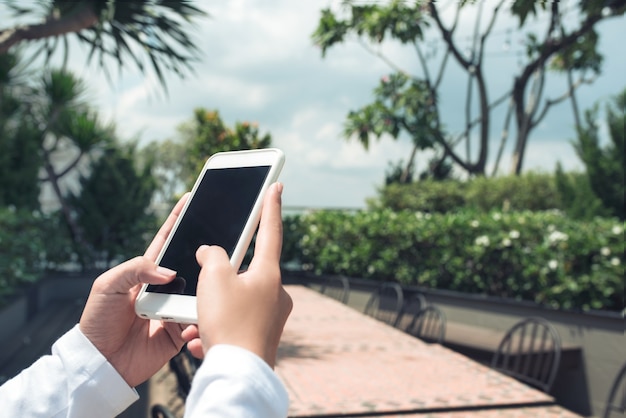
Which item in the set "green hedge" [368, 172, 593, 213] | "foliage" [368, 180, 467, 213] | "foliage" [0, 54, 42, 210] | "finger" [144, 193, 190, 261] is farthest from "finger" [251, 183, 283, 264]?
"foliage" [368, 180, 467, 213]

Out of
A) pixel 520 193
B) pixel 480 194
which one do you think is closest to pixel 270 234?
pixel 520 193

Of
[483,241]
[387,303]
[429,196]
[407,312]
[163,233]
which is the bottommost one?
[387,303]

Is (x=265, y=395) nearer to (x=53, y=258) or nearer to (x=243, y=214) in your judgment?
(x=243, y=214)

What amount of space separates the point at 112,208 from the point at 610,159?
7597mm

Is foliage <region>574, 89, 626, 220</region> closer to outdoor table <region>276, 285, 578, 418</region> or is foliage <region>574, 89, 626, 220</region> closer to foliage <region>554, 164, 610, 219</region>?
foliage <region>554, 164, 610, 219</region>

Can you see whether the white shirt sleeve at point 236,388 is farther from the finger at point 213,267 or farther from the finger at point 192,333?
the finger at point 192,333

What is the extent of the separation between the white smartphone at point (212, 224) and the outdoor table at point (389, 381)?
177cm

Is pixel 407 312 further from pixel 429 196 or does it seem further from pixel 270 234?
pixel 429 196

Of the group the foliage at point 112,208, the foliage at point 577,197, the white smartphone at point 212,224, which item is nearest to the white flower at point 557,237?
the foliage at point 577,197

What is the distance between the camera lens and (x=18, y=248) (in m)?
6.58

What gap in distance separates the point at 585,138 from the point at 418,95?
223 inches

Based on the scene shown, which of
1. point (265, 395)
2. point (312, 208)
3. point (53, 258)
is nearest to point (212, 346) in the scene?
point (265, 395)

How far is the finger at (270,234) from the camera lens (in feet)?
2.07

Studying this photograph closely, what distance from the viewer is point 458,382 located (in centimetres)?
309
